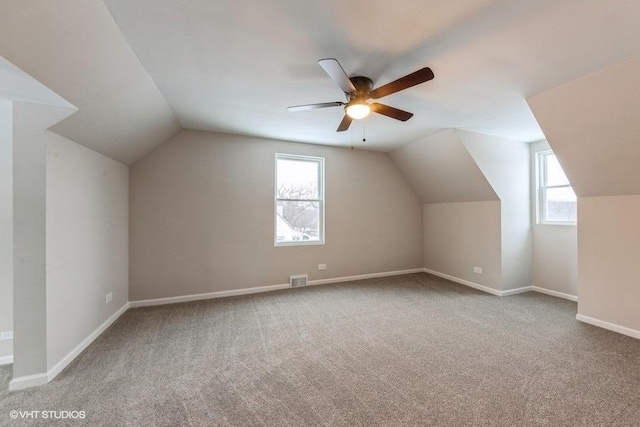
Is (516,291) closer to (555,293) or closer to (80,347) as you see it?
(555,293)

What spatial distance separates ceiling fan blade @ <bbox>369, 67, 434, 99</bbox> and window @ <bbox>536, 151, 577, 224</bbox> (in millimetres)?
3357

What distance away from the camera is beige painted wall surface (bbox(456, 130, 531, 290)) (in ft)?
12.8

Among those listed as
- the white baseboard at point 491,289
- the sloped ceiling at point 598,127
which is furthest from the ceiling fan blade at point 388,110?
the white baseboard at point 491,289

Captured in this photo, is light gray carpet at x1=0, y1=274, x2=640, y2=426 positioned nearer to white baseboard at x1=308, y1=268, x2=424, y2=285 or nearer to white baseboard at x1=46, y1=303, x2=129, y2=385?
white baseboard at x1=46, y1=303, x2=129, y2=385

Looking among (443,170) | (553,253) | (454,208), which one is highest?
(443,170)

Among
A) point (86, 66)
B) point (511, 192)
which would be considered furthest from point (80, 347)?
point (511, 192)

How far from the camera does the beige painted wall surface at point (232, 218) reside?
140 inches

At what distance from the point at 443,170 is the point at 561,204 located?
1769 mm

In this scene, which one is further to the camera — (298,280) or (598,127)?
(298,280)

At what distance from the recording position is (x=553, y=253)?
157 inches

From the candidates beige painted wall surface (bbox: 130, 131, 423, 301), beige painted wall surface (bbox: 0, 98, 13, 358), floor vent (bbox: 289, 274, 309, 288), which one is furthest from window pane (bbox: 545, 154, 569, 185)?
beige painted wall surface (bbox: 0, 98, 13, 358)

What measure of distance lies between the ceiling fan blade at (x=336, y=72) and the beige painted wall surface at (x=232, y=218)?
2.47 metres

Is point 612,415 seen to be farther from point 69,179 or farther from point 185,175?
point 185,175

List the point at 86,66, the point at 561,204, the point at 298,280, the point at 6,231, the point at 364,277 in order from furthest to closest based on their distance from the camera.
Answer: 1. the point at 364,277
2. the point at 298,280
3. the point at 561,204
4. the point at 6,231
5. the point at 86,66
